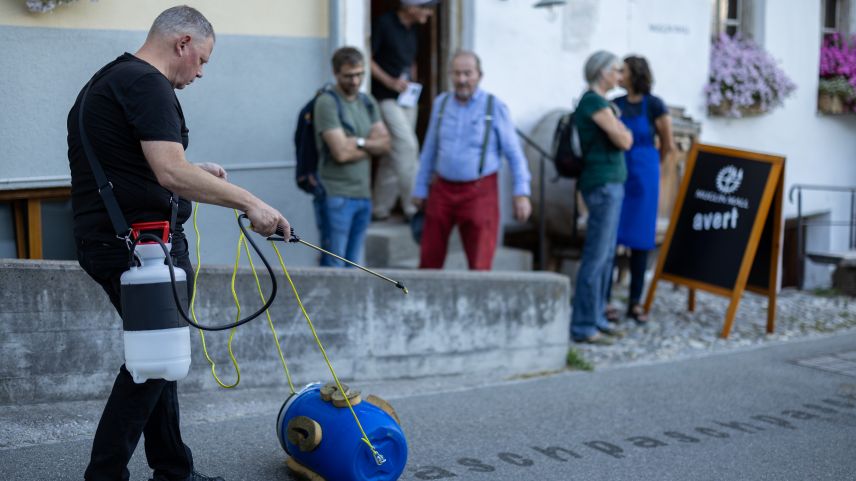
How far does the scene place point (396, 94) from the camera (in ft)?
28.7

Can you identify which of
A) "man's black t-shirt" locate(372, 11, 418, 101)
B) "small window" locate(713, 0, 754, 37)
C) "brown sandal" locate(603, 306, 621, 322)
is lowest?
"brown sandal" locate(603, 306, 621, 322)

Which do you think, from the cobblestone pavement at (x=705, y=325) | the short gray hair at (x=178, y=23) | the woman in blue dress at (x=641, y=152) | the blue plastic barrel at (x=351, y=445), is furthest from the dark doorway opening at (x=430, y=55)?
the short gray hair at (x=178, y=23)

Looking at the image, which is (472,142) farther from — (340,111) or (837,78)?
(837,78)

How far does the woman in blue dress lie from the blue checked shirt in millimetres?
1248

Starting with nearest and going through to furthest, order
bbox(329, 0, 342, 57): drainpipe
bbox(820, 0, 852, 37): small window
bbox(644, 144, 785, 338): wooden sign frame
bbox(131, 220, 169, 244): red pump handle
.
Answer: bbox(131, 220, 169, 244): red pump handle, bbox(329, 0, 342, 57): drainpipe, bbox(644, 144, 785, 338): wooden sign frame, bbox(820, 0, 852, 37): small window

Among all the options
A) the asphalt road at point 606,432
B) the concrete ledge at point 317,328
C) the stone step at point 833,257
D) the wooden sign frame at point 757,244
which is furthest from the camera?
Answer: the stone step at point 833,257

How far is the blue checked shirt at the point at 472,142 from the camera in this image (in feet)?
24.3

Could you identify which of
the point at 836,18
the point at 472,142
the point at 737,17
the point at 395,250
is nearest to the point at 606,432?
the point at 472,142

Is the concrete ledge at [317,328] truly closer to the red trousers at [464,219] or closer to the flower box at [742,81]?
the red trousers at [464,219]

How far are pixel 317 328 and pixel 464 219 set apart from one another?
5.58 ft

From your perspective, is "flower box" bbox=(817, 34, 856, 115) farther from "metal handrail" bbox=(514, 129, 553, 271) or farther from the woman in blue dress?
the woman in blue dress

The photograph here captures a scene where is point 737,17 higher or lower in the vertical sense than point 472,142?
higher

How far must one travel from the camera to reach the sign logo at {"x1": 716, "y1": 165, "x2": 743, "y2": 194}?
28.1 feet

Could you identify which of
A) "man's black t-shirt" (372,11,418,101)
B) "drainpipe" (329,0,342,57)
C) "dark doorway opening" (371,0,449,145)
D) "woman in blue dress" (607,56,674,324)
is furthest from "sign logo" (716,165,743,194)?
"drainpipe" (329,0,342,57)
